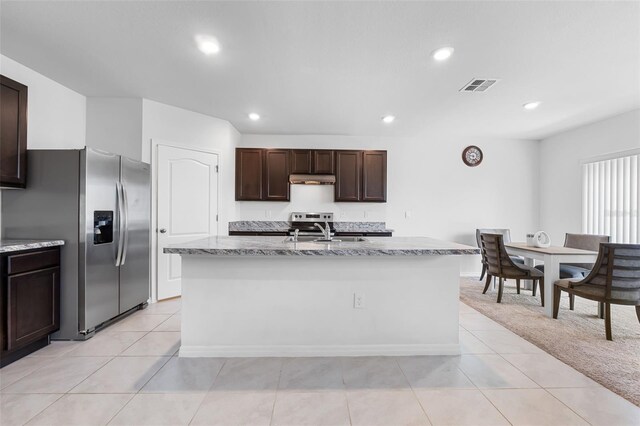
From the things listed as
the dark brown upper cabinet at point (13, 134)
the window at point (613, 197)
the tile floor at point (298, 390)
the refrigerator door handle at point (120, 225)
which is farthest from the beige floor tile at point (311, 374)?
the window at point (613, 197)

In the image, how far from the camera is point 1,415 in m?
1.64

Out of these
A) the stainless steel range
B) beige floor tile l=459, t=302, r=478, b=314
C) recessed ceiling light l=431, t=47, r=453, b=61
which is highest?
recessed ceiling light l=431, t=47, r=453, b=61

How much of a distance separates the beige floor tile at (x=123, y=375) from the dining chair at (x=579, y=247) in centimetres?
432

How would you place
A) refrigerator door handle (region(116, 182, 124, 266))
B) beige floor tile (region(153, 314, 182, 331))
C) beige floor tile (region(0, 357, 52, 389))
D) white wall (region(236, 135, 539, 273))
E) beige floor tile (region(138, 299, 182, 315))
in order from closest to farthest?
1. beige floor tile (region(0, 357, 52, 389))
2. beige floor tile (region(153, 314, 182, 331))
3. refrigerator door handle (region(116, 182, 124, 266))
4. beige floor tile (region(138, 299, 182, 315))
5. white wall (region(236, 135, 539, 273))

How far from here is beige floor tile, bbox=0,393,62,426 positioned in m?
1.61

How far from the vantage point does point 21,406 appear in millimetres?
1725

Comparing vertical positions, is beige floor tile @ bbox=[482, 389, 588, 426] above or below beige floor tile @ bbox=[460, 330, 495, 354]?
above

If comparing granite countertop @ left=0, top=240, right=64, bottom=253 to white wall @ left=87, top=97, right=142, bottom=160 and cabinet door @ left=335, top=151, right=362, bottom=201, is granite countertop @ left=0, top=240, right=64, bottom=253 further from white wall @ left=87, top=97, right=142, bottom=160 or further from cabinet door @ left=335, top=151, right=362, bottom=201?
cabinet door @ left=335, top=151, right=362, bottom=201

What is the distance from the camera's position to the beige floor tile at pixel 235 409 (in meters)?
1.59

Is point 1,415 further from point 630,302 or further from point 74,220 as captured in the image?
point 630,302

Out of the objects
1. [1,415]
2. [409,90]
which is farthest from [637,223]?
[1,415]

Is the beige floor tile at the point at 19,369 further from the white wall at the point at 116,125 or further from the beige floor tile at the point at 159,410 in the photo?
the white wall at the point at 116,125

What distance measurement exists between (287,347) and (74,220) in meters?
2.17

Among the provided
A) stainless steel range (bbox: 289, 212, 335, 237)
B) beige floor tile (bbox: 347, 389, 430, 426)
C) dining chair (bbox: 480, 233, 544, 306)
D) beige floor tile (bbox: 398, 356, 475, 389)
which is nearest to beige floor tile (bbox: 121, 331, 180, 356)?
beige floor tile (bbox: 347, 389, 430, 426)
